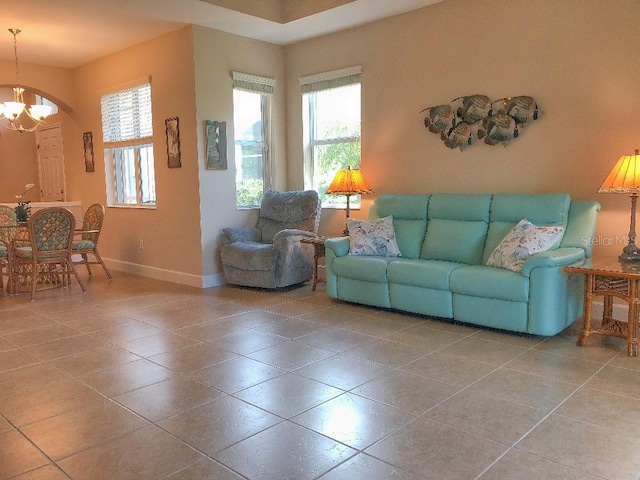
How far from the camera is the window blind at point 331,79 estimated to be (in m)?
5.38

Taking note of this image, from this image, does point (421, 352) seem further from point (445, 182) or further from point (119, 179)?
point (119, 179)

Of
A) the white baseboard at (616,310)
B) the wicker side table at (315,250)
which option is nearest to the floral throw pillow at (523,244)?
the white baseboard at (616,310)

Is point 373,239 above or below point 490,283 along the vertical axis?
above

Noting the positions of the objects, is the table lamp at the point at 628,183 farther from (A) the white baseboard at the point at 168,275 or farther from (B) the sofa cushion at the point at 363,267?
(A) the white baseboard at the point at 168,275

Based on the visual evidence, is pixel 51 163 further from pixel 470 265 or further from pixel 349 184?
pixel 470 265

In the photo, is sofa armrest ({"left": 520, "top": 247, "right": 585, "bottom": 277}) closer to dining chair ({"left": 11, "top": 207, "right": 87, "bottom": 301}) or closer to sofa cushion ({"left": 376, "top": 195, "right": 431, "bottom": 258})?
sofa cushion ({"left": 376, "top": 195, "right": 431, "bottom": 258})

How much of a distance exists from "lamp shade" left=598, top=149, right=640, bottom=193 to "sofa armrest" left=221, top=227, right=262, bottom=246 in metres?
3.50

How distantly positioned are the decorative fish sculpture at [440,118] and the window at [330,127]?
962 millimetres

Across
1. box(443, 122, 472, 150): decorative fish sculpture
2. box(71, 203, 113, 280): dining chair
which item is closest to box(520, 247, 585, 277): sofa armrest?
box(443, 122, 472, 150): decorative fish sculpture

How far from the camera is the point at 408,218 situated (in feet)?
15.7

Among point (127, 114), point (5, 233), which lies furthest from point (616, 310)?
point (5, 233)

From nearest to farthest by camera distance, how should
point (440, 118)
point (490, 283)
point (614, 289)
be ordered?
1. point (614, 289)
2. point (490, 283)
3. point (440, 118)

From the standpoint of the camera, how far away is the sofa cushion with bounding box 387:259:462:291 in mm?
3883

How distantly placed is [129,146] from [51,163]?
2617 millimetres
